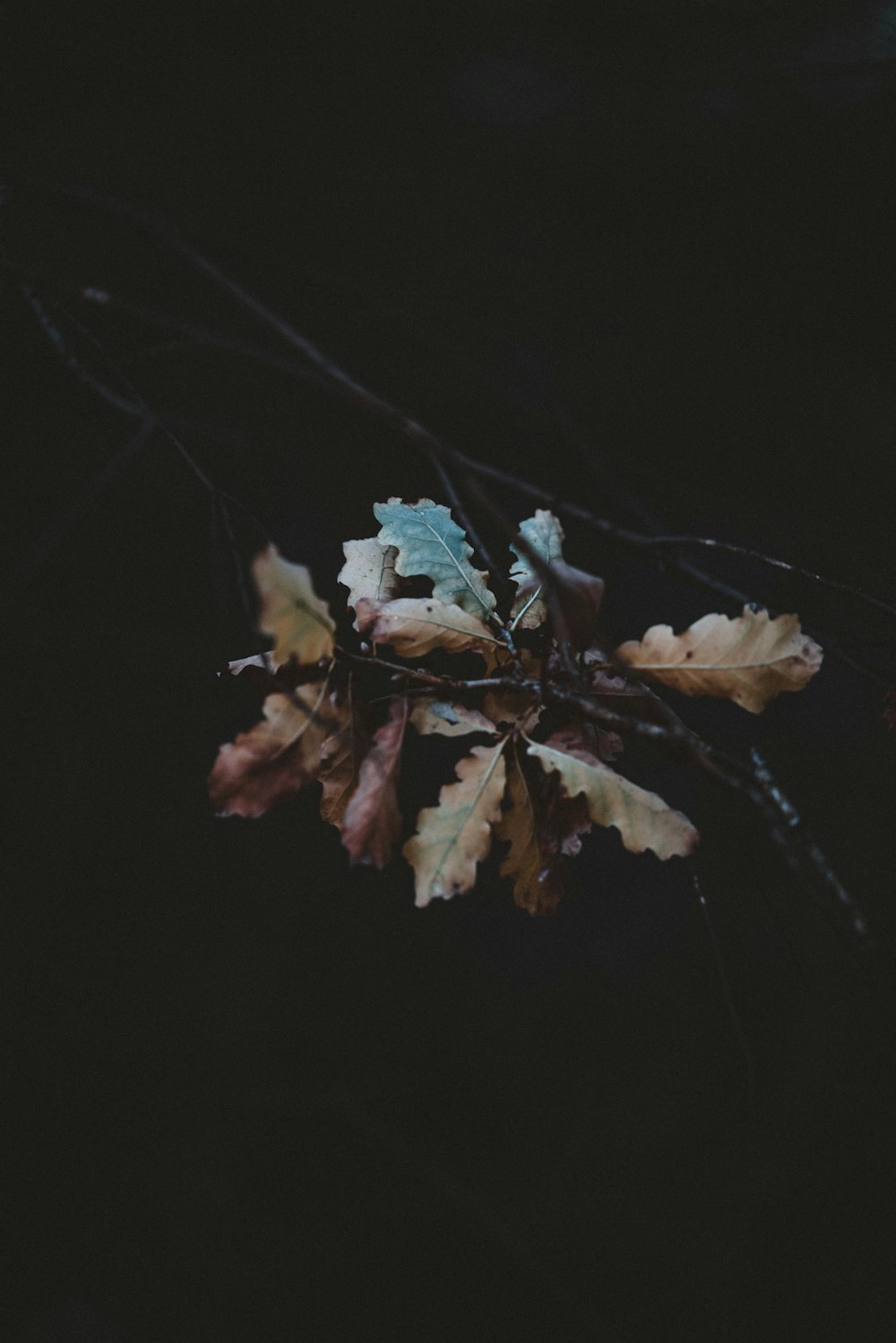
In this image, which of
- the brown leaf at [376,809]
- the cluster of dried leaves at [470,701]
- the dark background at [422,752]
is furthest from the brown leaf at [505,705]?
the dark background at [422,752]

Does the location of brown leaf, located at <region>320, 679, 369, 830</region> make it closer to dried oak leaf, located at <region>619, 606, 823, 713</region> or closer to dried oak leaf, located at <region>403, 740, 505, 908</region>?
dried oak leaf, located at <region>403, 740, 505, 908</region>

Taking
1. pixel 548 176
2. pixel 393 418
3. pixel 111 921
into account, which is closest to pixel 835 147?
pixel 548 176

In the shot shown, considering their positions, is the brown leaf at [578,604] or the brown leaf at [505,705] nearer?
the brown leaf at [578,604]

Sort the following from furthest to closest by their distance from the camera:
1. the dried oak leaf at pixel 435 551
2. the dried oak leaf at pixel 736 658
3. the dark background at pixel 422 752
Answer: the dark background at pixel 422 752 < the dried oak leaf at pixel 435 551 < the dried oak leaf at pixel 736 658

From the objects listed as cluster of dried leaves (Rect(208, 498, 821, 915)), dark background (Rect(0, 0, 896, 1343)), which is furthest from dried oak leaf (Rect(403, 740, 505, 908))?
dark background (Rect(0, 0, 896, 1343))

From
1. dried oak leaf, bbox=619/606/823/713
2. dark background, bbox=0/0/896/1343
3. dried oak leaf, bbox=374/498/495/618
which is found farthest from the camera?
dark background, bbox=0/0/896/1343

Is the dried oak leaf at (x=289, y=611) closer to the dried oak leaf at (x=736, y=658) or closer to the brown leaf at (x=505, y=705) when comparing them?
the brown leaf at (x=505, y=705)
